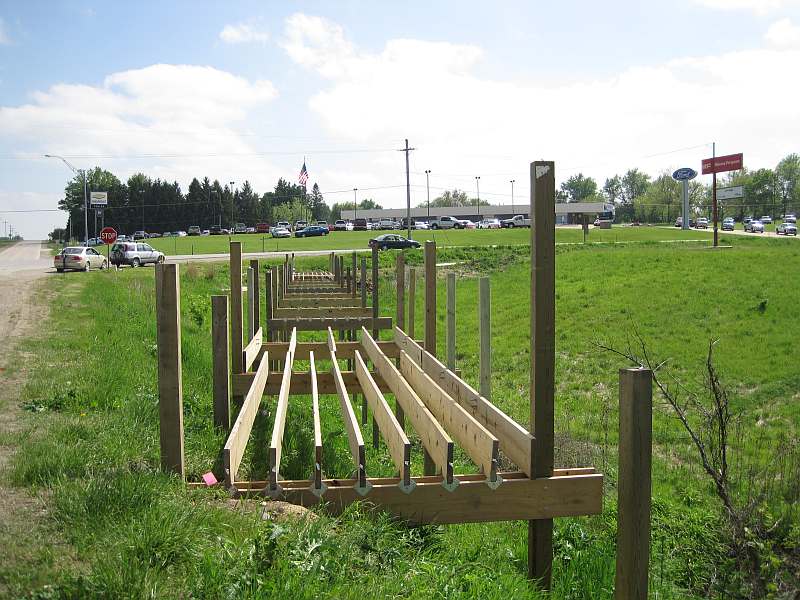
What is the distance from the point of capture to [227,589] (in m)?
3.17

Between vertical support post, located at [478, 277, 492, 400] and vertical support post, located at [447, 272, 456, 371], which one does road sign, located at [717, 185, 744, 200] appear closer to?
vertical support post, located at [447, 272, 456, 371]

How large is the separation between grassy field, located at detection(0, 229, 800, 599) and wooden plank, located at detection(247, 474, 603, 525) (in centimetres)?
15

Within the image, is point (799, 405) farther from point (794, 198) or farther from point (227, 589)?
point (794, 198)

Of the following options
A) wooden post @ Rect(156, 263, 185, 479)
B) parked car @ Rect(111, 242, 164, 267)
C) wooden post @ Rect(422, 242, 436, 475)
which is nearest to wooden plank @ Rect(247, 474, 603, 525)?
wooden post @ Rect(156, 263, 185, 479)

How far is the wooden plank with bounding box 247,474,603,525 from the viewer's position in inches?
179

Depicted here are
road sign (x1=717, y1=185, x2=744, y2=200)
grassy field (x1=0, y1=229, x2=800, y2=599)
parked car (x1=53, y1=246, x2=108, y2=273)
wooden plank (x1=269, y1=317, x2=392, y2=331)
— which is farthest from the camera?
road sign (x1=717, y1=185, x2=744, y2=200)

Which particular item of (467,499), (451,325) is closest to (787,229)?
(451,325)

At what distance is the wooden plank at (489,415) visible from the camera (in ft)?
15.6

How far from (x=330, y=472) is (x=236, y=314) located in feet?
6.70

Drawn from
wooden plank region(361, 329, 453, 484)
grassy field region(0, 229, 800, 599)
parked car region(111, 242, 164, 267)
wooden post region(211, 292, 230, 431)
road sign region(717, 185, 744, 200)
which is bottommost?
grassy field region(0, 229, 800, 599)

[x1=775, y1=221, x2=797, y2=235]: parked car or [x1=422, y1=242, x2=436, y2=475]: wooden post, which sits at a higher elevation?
[x1=775, y1=221, x2=797, y2=235]: parked car

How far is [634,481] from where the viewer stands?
3654 mm

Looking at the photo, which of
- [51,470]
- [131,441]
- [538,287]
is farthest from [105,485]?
[538,287]

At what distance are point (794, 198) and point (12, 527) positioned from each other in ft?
479
